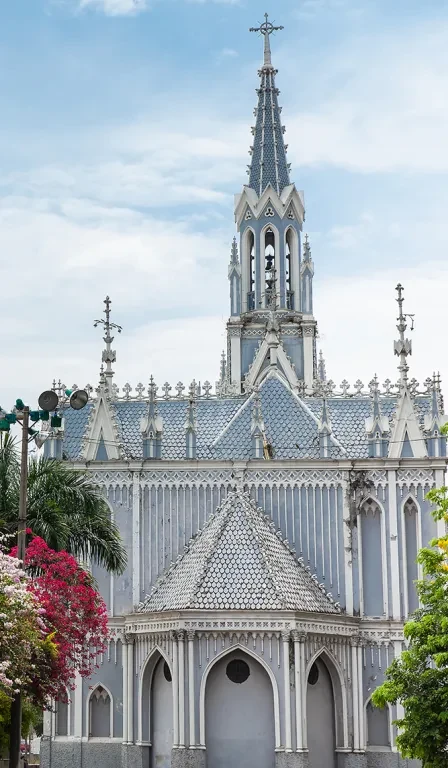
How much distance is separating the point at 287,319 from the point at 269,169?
8.49 m

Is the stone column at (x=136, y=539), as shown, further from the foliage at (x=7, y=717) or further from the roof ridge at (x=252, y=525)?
the foliage at (x=7, y=717)

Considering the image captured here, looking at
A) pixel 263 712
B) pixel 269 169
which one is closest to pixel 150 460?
pixel 263 712

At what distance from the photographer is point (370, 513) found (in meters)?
54.0

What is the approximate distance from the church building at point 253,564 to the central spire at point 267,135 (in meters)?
11.7

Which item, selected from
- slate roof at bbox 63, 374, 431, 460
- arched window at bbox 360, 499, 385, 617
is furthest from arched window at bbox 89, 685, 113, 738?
arched window at bbox 360, 499, 385, 617

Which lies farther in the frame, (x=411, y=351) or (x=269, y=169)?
(x=269, y=169)

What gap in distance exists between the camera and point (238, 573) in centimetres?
4966

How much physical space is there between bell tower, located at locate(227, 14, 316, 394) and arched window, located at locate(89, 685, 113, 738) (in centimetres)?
1760

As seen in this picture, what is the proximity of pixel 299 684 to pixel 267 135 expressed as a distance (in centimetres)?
3263

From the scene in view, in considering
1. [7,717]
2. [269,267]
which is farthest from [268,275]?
[7,717]

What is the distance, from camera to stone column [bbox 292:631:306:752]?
47.4 m

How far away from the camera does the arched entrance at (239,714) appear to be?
47938 mm

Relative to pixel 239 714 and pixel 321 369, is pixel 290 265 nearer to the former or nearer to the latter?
pixel 321 369

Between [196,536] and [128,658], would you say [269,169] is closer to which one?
[196,536]
